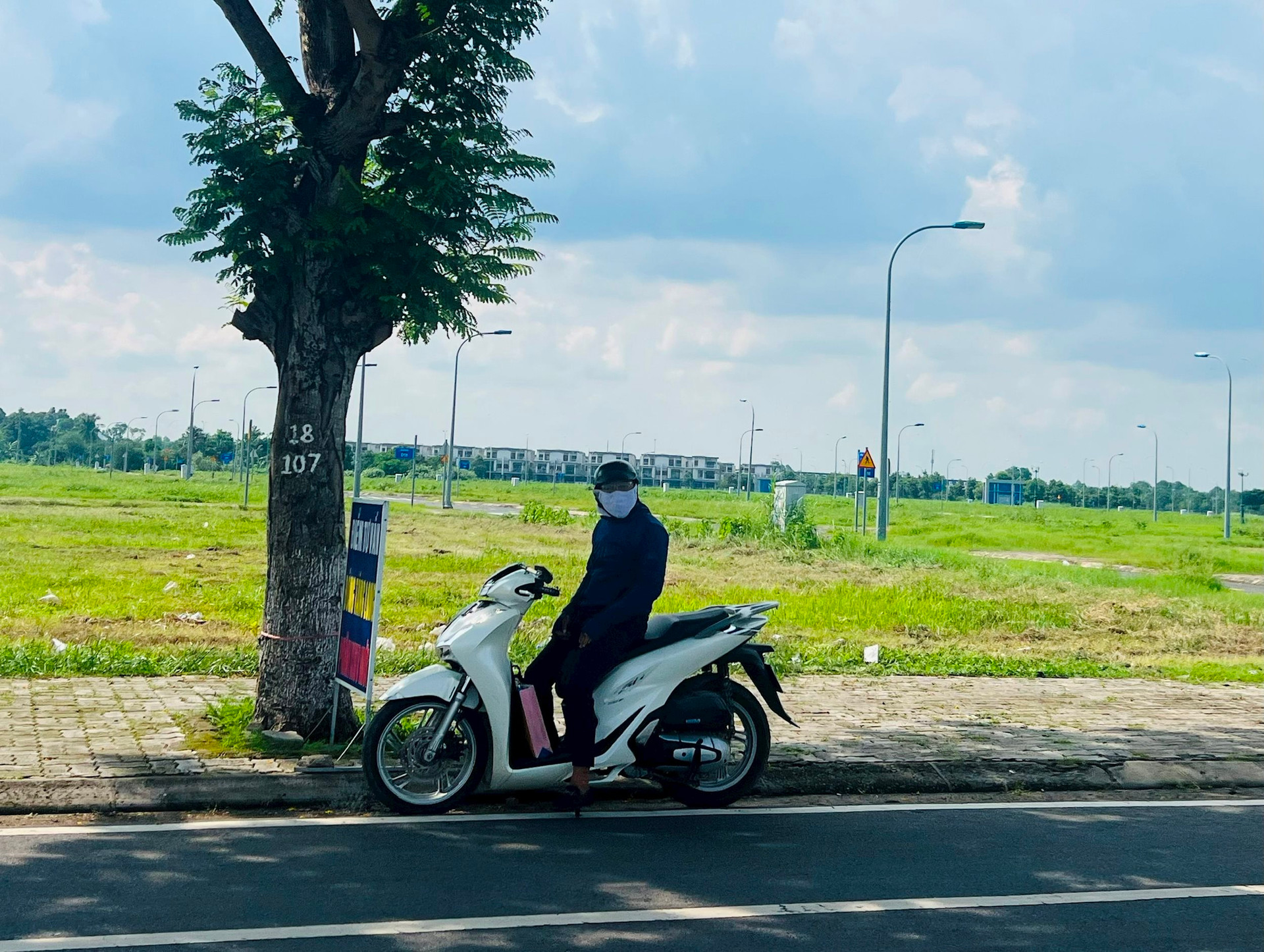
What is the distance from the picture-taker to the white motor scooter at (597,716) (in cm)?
611

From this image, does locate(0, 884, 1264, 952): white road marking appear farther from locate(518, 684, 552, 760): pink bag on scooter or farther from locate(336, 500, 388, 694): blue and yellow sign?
locate(336, 500, 388, 694): blue and yellow sign

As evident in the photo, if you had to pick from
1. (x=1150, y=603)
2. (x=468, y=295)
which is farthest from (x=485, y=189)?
(x=1150, y=603)

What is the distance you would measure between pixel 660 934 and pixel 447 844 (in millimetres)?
1515

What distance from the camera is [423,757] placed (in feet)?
20.1

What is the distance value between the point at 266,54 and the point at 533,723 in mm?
4444

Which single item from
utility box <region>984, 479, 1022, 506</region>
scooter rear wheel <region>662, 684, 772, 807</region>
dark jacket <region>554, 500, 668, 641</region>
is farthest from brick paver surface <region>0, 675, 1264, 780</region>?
utility box <region>984, 479, 1022, 506</region>

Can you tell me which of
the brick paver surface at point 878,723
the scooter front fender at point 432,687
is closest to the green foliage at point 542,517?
the brick paver surface at point 878,723

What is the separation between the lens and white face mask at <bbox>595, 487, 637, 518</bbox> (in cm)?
630

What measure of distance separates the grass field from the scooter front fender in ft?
13.9

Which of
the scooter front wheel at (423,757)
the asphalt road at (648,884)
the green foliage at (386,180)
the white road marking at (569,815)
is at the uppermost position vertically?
the green foliage at (386,180)

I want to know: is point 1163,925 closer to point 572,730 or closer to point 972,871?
point 972,871

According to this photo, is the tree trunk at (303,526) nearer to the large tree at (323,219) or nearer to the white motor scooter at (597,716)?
the large tree at (323,219)

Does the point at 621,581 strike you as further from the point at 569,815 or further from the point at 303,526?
the point at 303,526

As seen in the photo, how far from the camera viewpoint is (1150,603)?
1888 cm
